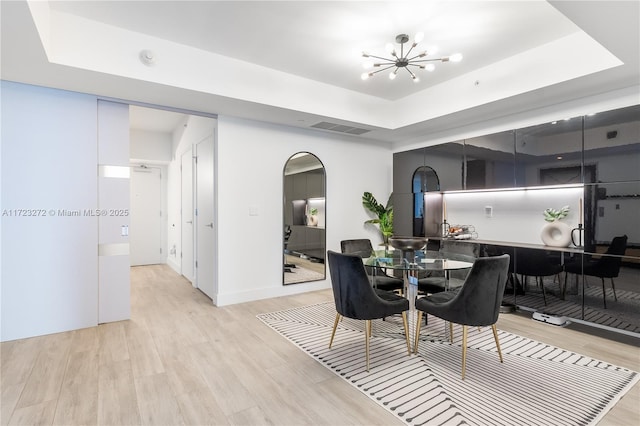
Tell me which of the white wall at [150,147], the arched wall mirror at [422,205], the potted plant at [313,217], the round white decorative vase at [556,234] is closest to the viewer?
the round white decorative vase at [556,234]

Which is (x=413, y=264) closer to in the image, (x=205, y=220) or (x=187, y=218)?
(x=205, y=220)

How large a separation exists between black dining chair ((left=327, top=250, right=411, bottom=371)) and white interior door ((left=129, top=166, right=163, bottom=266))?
19.7 feet

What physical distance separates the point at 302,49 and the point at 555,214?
347 cm

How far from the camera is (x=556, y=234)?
3.79 m

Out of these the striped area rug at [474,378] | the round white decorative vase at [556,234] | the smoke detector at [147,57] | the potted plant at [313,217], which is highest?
the smoke detector at [147,57]

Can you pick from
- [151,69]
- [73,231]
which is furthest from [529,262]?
[73,231]

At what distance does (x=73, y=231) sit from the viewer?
3434 mm

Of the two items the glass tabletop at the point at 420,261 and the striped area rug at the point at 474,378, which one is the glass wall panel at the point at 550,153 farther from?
the striped area rug at the point at 474,378

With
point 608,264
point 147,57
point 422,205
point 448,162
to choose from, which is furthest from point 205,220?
point 608,264

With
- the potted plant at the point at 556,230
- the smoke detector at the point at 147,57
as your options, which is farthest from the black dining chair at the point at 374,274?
the smoke detector at the point at 147,57

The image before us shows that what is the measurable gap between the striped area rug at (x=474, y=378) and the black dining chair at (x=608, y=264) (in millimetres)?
916

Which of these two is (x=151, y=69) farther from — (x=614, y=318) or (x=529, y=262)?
(x=614, y=318)

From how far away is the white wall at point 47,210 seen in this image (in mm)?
3139

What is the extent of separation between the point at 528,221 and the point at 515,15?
255cm
